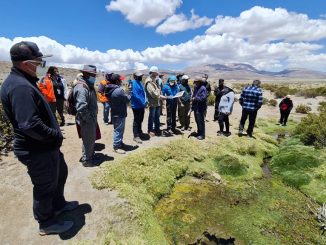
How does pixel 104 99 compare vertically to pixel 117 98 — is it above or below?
below

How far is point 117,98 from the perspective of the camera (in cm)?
792

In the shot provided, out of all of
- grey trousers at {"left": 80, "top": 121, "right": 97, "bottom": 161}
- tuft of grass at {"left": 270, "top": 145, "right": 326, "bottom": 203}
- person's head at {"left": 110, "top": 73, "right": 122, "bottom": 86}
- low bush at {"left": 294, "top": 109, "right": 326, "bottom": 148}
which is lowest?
tuft of grass at {"left": 270, "top": 145, "right": 326, "bottom": 203}

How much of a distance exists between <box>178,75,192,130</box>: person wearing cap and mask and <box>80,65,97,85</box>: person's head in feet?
16.5

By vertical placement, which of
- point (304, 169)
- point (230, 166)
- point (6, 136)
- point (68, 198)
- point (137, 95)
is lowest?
point (304, 169)

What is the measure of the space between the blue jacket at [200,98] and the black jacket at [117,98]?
311 cm

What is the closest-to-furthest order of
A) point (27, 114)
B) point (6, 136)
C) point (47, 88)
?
point (27, 114), point (6, 136), point (47, 88)

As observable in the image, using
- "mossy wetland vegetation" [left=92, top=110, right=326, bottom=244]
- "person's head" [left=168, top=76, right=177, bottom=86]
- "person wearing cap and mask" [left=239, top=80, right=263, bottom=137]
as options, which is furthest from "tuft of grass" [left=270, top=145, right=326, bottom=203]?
"person's head" [left=168, top=76, right=177, bottom=86]

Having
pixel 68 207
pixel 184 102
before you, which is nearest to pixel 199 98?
pixel 184 102

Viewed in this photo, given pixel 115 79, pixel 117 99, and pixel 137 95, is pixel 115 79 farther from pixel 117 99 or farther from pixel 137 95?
pixel 137 95

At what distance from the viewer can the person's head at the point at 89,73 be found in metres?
6.57

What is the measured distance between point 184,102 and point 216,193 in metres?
5.16

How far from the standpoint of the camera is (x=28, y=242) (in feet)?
15.1

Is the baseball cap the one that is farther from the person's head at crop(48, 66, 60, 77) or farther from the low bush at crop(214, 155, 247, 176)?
the person's head at crop(48, 66, 60, 77)

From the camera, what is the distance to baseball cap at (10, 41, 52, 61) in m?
3.73
